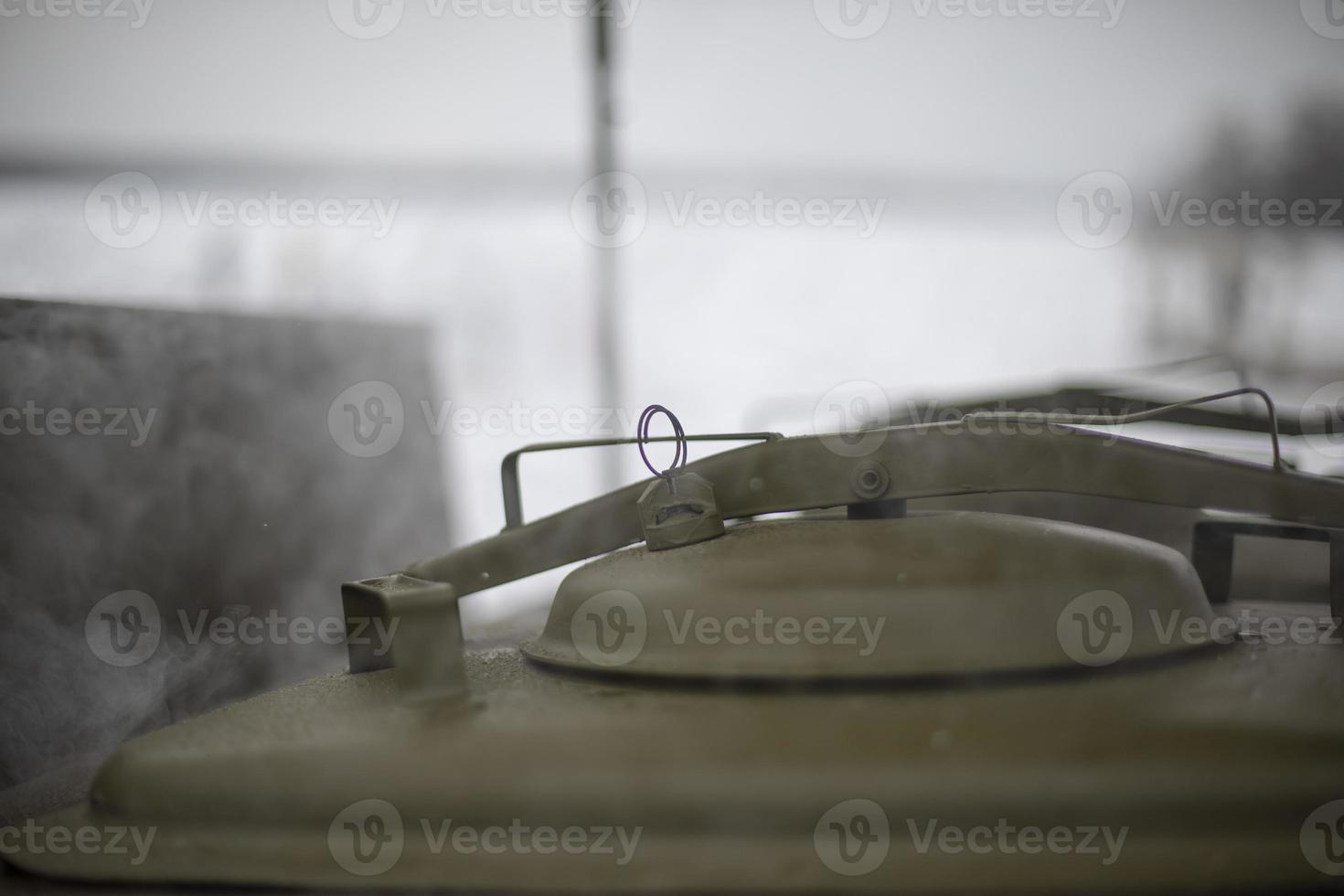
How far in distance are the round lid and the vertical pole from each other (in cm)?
77

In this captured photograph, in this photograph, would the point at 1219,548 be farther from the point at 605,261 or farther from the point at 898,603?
the point at 605,261

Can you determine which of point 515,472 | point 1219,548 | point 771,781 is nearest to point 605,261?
point 515,472

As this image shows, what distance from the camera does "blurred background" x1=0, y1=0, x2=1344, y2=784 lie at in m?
1.04

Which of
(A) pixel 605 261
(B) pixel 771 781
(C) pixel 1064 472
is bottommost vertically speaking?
(B) pixel 771 781

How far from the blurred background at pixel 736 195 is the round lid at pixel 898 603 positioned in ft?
2.16

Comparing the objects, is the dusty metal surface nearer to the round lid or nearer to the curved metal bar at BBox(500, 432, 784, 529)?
the round lid

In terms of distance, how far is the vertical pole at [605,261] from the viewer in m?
1.30

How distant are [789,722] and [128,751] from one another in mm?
362

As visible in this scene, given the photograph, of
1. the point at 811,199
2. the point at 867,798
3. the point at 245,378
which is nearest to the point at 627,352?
the point at 811,199

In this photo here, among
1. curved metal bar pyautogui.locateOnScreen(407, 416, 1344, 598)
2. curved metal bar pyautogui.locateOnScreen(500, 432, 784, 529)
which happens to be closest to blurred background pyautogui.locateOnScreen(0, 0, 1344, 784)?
curved metal bar pyautogui.locateOnScreen(500, 432, 784, 529)

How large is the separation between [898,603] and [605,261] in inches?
39.4

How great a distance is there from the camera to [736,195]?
→ 1.25m

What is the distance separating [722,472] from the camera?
60cm

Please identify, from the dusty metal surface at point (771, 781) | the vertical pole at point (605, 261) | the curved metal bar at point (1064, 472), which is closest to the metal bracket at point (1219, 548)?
the curved metal bar at point (1064, 472)
